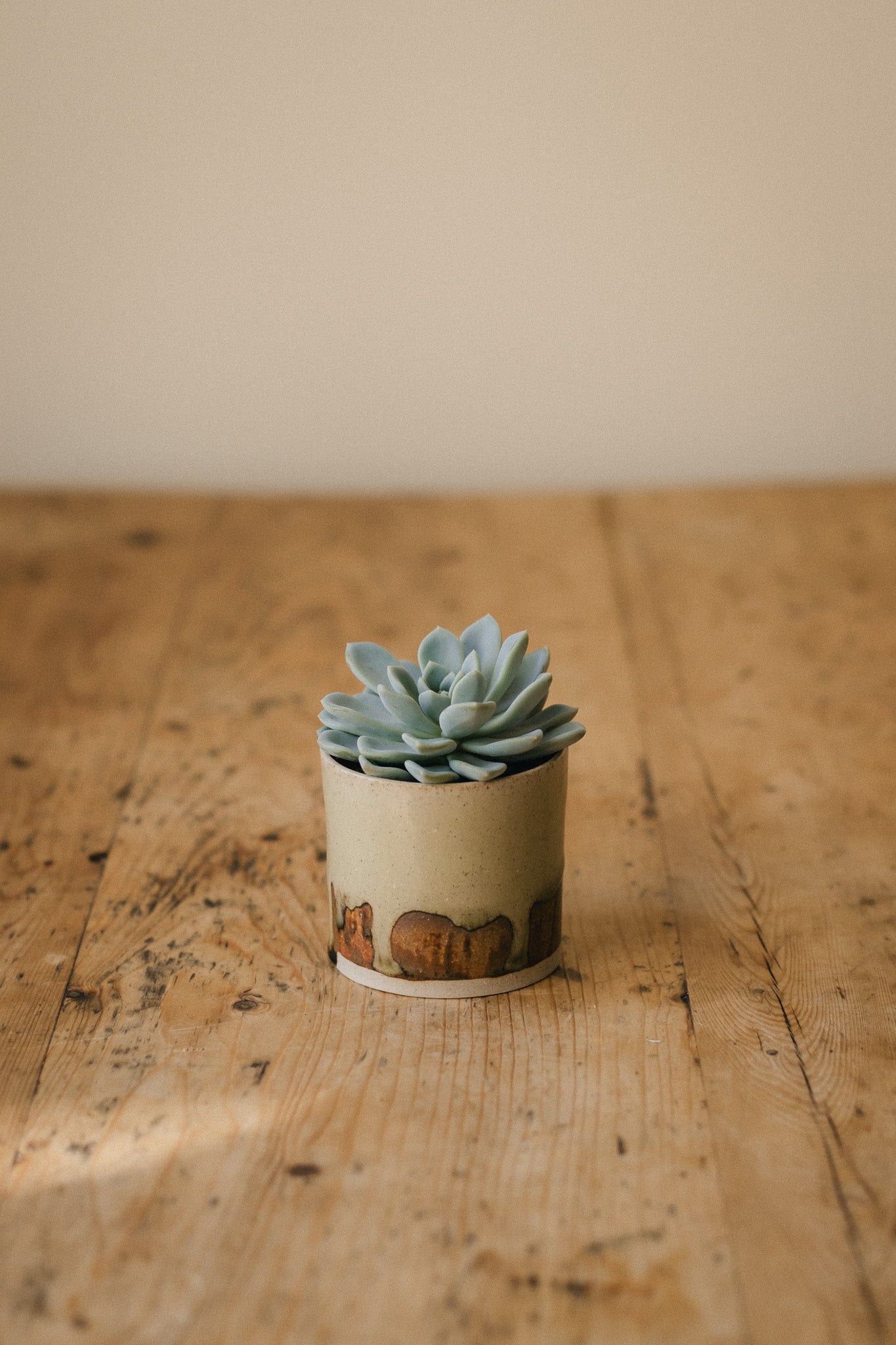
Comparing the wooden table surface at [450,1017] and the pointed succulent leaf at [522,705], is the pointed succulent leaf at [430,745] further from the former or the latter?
the wooden table surface at [450,1017]

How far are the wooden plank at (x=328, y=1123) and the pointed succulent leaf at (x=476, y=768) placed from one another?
141 millimetres

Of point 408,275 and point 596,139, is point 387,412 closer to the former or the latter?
point 408,275

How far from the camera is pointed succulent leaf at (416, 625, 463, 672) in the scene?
2.52 ft

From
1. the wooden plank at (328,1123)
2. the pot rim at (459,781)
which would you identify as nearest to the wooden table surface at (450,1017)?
the wooden plank at (328,1123)

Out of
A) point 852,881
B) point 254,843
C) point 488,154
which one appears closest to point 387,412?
point 488,154

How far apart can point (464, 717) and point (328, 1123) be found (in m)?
0.22

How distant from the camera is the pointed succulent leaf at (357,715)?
28.4 inches

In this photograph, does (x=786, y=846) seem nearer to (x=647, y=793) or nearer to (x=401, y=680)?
(x=647, y=793)

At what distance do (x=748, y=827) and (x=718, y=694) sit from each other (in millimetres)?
273

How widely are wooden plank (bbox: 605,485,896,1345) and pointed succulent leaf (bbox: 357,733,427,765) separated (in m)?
0.23

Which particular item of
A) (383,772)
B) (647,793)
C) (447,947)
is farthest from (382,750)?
(647,793)

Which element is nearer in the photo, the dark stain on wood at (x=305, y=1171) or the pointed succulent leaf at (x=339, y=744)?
the dark stain on wood at (x=305, y=1171)

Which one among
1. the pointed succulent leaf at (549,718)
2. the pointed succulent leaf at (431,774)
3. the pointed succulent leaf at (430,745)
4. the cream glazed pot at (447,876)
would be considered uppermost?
the pointed succulent leaf at (430,745)

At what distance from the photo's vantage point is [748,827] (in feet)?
3.14
